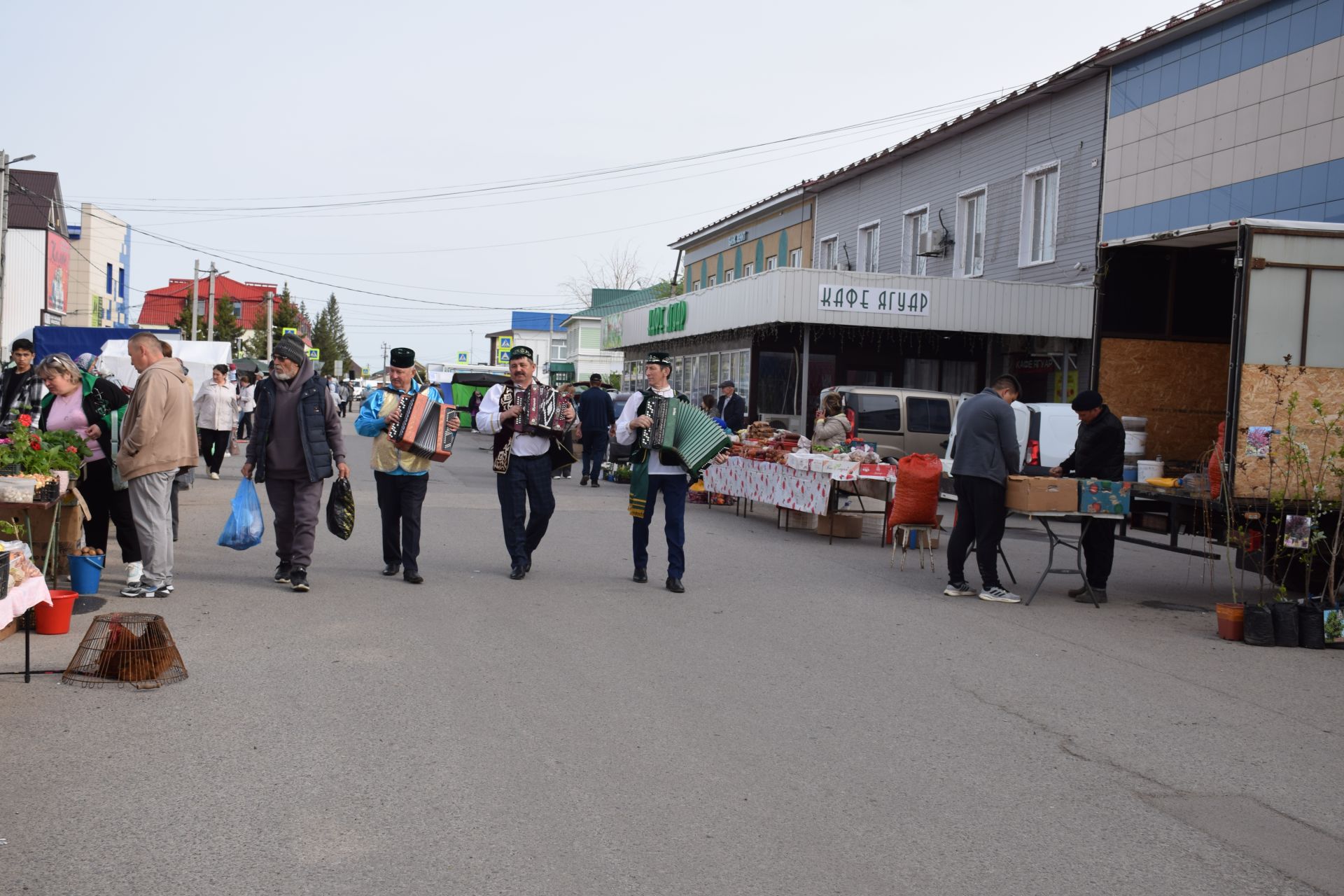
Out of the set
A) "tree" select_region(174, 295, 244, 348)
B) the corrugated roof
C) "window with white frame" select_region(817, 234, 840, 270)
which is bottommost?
"tree" select_region(174, 295, 244, 348)

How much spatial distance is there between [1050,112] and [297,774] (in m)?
24.0

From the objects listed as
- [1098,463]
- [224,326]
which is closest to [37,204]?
→ [224,326]

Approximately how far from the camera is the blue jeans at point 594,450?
73.5 feet

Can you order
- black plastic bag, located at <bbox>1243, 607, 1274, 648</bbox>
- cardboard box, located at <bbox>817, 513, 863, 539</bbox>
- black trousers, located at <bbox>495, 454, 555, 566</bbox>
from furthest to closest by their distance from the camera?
cardboard box, located at <bbox>817, 513, 863, 539</bbox>
black trousers, located at <bbox>495, 454, 555, 566</bbox>
black plastic bag, located at <bbox>1243, 607, 1274, 648</bbox>

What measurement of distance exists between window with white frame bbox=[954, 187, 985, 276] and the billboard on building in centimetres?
4422

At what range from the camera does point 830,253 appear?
36.5 meters

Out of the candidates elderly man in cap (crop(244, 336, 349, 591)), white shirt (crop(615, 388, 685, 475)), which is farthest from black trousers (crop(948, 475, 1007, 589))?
elderly man in cap (crop(244, 336, 349, 591))

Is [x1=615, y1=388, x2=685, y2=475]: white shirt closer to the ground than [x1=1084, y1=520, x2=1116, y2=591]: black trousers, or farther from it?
farther from it

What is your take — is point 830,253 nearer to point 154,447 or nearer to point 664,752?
point 154,447

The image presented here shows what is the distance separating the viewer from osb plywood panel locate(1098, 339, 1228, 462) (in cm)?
1242

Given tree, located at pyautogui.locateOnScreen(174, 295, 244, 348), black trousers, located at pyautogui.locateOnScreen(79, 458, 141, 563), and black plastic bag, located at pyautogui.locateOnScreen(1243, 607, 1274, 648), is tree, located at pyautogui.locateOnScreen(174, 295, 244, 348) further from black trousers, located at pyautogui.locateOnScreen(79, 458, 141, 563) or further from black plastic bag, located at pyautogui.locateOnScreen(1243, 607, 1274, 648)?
black plastic bag, located at pyautogui.locateOnScreen(1243, 607, 1274, 648)

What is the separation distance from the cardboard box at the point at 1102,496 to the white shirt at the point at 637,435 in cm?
352

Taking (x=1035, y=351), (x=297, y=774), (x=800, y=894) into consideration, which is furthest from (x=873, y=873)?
(x=1035, y=351)

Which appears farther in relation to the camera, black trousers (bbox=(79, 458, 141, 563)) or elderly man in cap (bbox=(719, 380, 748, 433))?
elderly man in cap (bbox=(719, 380, 748, 433))
